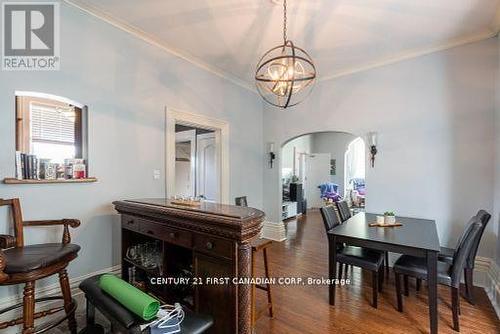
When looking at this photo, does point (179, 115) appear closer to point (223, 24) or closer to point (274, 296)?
point (223, 24)

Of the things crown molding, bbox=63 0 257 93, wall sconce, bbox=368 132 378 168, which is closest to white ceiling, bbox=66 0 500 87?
crown molding, bbox=63 0 257 93

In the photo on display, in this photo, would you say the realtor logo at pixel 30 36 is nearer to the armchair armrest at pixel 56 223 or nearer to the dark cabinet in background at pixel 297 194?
the armchair armrest at pixel 56 223

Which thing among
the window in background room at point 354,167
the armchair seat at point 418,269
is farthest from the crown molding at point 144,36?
the window in background room at point 354,167

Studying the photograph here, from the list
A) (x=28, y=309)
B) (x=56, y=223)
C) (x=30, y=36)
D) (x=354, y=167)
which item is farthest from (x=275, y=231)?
(x=354, y=167)

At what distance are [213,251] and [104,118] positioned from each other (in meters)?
2.09

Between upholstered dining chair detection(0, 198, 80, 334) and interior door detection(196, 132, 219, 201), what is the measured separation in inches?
113

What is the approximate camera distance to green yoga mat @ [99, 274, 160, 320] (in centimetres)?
137

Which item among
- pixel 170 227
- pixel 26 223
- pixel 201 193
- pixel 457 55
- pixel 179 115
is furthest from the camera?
pixel 201 193

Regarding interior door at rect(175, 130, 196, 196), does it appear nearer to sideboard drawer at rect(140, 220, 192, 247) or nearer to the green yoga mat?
sideboard drawer at rect(140, 220, 192, 247)

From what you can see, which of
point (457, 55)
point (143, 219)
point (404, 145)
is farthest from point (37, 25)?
point (457, 55)

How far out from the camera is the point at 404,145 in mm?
3592

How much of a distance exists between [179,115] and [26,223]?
2.07 m

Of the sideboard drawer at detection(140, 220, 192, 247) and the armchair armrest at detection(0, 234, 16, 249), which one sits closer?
the sideboard drawer at detection(140, 220, 192, 247)

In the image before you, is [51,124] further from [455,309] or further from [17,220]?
[455,309]
